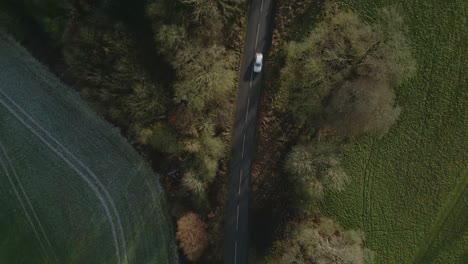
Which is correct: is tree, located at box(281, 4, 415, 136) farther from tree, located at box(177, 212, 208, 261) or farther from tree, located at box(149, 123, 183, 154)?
tree, located at box(177, 212, 208, 261)

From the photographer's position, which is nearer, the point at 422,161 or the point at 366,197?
the point at 422,161

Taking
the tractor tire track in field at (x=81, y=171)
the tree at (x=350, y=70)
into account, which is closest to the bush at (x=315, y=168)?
the tree at (x=350, y=70)

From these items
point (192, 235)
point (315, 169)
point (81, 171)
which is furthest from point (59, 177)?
point (315, 169)

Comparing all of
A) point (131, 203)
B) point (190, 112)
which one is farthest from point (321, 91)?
point (131, 203)

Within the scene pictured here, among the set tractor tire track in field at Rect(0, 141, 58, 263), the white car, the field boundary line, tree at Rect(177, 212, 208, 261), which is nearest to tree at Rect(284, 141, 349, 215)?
the white car

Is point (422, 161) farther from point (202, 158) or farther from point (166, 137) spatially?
point (166, 137)

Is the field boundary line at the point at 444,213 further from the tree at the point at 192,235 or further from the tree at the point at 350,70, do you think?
the tree at the point at 192,235

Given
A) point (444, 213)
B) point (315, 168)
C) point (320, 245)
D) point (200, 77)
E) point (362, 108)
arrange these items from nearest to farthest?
point (362, 108)
point (200, 77)
point (315, 168)
point (320, 245)
point (444, 213)

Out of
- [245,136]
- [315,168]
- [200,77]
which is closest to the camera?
[200,77]
